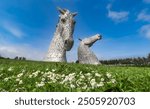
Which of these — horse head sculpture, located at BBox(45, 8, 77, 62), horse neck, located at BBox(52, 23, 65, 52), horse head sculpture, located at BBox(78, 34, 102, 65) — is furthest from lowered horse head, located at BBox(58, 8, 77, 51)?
horse head sculpture, located at BBox(78, 34, 102, 65)

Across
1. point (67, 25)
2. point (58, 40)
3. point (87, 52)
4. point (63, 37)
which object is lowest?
point (87, 52)

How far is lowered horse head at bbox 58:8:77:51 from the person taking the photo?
30.2 meters

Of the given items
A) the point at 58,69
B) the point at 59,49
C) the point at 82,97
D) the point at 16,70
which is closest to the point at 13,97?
the point at 82,97

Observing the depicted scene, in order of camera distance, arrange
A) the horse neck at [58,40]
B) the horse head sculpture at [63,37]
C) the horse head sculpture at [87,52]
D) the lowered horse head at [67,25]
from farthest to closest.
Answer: the horse head sculpture at [87,52], the lowered horse head at [67,25], the horse neck at [58,40], the horse head sculpture at [63,37]

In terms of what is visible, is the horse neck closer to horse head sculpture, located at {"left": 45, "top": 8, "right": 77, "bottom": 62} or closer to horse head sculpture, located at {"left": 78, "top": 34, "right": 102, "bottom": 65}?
horse head sculpture, located at {"left": 45, "top": 8, "right": 77, "bottom": 62}

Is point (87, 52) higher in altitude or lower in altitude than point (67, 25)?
lower

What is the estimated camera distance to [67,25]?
99.0 feet

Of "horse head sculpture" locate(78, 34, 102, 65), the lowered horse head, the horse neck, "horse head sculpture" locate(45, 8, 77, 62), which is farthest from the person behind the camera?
"horse head sculpture" locate(78, 34, 102, 65)

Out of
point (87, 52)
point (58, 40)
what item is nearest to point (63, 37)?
point (58, 40)

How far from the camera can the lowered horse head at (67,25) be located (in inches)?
1188

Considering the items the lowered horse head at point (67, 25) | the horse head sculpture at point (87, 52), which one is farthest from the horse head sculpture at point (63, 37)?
the horse head sculpture at point (87, 52)

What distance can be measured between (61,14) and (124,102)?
967 inches

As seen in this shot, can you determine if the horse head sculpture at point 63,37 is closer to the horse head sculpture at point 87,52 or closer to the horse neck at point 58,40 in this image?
the horse neck at point 58,40

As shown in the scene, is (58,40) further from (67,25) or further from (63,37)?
(67,25)
